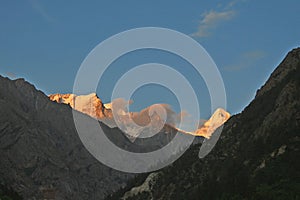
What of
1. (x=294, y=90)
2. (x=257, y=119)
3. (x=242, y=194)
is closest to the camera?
(x=242, y=194)

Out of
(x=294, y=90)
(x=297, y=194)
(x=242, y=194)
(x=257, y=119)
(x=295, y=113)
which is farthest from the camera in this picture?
(x=257, y=119)

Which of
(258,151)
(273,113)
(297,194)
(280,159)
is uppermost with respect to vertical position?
(273,113)

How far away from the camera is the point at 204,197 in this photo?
15625 cm

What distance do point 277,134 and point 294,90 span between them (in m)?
27.0

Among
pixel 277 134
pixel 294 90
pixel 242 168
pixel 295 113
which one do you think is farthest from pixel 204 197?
pixel 294 90

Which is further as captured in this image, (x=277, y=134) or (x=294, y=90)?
(x=294, y=90)

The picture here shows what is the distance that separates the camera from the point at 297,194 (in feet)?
337

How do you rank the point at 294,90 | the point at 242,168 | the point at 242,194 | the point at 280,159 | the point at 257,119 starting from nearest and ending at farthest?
the point at 242,194, the point at 280,159, the point at 242,168, the point at 294,90, the point at 257,119

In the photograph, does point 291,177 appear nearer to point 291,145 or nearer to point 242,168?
point 291,145

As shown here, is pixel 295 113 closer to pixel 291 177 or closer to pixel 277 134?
pixel 277 134

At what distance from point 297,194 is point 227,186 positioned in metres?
39.0

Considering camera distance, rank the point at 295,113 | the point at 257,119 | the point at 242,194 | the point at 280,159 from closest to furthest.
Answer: the point at 242,194 → the point at 280,159 → the point at 295,113 → the point at 257,119

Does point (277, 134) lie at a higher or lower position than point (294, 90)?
lower

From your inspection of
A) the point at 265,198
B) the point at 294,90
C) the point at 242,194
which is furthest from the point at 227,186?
the point at 294,90
